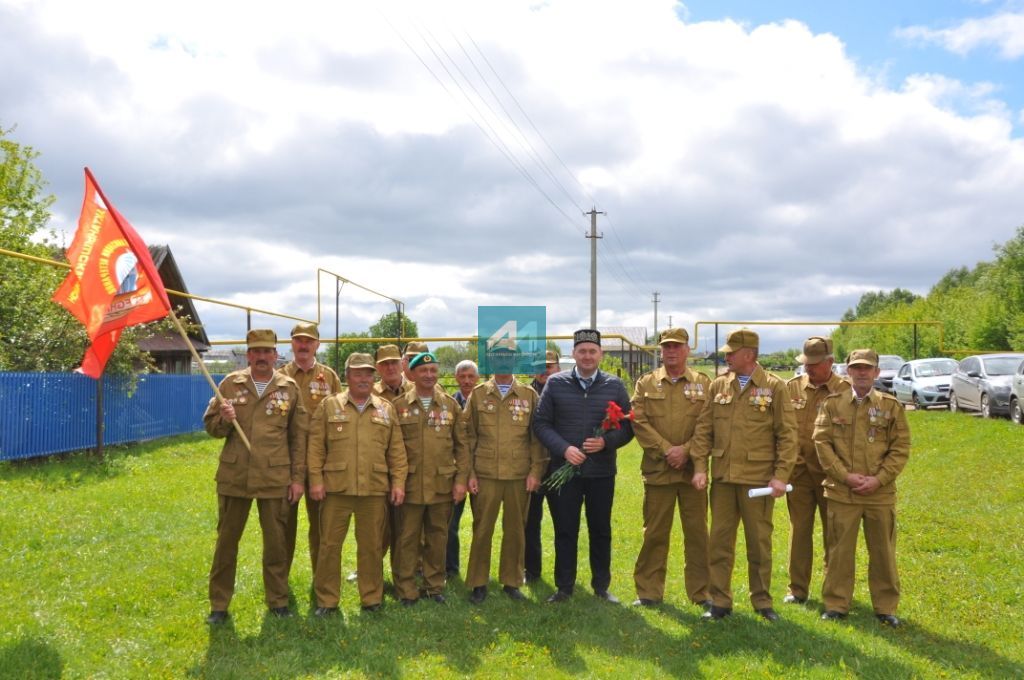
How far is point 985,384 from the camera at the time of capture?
1644cm

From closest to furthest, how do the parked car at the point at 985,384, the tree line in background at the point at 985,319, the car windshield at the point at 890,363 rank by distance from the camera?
the parked car at the point at 985,384 < the car windshield at the point at 890,363 < the tree line in background at the point at 985,319

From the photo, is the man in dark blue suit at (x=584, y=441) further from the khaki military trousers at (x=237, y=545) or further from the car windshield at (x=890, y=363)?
the car windshield at (x=890, y=363)

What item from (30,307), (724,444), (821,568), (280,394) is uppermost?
(30,307)

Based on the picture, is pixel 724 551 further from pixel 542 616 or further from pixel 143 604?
pixel 143 604

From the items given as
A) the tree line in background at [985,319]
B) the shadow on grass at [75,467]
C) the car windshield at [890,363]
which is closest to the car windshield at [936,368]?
the car windshield at [890,363]

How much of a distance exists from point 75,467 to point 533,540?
28.8ft

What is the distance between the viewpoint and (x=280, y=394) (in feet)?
19.1

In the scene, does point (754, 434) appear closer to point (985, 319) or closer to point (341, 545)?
point (341, 545)

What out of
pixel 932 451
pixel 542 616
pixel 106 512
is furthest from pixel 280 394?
pixel 932 451

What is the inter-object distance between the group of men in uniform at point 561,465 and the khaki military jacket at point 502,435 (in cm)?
2

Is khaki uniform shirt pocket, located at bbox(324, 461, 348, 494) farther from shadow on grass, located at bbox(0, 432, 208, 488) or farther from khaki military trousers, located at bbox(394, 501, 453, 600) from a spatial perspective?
shadow on grass, located at bbox(0, 432, 208, 488)

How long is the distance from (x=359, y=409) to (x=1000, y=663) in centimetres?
453

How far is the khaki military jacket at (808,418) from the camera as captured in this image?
6.34 meters

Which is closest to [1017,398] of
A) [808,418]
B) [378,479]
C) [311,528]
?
[808,418]
